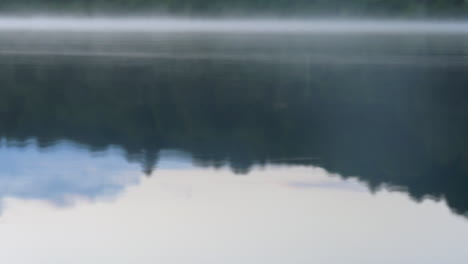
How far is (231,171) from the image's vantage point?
11.4 meters

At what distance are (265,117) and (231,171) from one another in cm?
450

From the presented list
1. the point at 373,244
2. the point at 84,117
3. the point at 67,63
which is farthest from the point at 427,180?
the point at 67,63

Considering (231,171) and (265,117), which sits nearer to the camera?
(231,171)

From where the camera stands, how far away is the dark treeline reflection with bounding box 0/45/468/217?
1216 cm

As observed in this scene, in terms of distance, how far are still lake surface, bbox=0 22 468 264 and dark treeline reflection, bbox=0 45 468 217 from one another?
1.6 inches

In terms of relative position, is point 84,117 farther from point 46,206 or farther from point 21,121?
point 46,206

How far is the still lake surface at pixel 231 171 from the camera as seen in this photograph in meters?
8.48

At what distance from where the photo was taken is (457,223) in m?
9.31

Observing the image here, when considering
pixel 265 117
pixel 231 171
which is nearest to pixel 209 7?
pixel 265 117

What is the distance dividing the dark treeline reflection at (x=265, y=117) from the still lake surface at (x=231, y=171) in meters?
0.04

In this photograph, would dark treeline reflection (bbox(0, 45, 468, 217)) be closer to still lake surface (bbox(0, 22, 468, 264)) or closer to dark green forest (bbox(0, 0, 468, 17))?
still lake surface (bbox(0, 22, 468, 264))

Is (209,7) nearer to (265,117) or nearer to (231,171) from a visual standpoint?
(265,117)

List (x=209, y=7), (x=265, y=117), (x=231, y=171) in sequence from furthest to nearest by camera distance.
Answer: (x=209, y=7) → (x=265, y=117) → (x=231, y=171)

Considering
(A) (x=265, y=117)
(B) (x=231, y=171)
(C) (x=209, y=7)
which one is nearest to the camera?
(B) (x=231, y=171)
